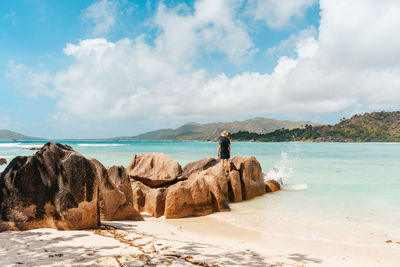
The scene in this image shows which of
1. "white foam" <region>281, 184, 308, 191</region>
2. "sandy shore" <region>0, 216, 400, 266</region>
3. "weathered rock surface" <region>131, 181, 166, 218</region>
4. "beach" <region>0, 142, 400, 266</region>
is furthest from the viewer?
"white foam" <region>281, 184, 308, 191</region>

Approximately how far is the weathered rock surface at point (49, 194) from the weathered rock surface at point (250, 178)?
8.01 m

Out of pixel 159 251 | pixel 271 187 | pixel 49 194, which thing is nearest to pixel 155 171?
pixel 271 187

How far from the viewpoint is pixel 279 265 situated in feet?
14.0

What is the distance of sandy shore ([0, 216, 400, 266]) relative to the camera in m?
4.02

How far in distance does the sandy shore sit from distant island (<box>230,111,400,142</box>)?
136335 millimetres

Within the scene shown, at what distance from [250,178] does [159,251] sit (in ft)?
29.9

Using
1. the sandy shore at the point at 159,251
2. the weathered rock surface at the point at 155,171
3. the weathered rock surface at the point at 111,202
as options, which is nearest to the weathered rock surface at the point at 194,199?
the weathered rock surface at the point at 111,202

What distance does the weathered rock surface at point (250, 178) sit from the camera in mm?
12451

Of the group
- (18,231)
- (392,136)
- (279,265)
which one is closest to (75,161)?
(18,231)

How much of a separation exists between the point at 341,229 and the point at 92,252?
708 centimetres

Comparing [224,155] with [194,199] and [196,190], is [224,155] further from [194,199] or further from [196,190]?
[194,199]

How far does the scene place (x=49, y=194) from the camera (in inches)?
222

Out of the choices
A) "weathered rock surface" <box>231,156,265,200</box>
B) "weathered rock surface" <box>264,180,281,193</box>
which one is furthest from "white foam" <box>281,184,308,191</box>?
"weathered rock surface" <box>231,156,265,200</box>

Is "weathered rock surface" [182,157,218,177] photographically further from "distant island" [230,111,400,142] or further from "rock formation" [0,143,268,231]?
"distant island" [230,111,400,142]
